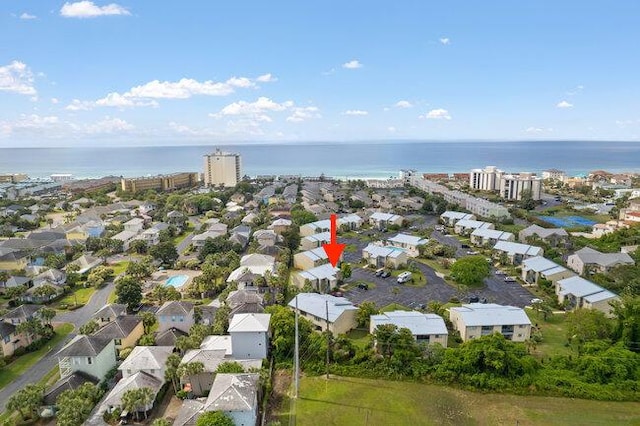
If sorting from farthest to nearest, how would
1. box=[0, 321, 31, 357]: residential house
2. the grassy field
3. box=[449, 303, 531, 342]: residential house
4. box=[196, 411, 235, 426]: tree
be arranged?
1. box=[449, 303, 531, 342]: residential house
2. box=[0, 321, 31, 357]: residential house
3. the grassy field
4. box=[196, 411, 235, 426]: tree

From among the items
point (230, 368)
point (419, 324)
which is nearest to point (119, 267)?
point (230, 368)

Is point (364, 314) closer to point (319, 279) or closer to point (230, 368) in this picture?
point (319, 279)

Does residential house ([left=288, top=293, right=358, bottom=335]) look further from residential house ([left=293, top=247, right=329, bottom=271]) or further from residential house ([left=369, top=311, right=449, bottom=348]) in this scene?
residential house ([left=293, top=247, right=329, bottom=271])

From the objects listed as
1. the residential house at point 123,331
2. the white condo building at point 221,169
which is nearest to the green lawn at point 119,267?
the residential house at point 123,331

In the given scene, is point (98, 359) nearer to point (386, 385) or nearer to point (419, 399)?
point (386, 385)

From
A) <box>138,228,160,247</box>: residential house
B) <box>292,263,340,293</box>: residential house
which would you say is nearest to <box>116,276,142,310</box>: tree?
<box>292,263,340,293</box>: residential house
